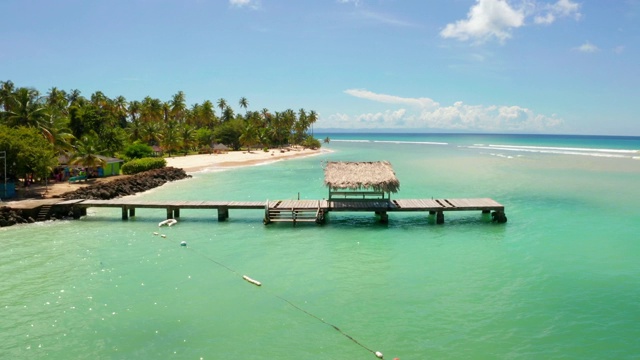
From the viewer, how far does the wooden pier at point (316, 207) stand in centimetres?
2734

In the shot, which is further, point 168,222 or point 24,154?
point 24,154

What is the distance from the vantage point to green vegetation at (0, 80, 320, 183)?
3400 cm

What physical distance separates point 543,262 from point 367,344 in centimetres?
1139

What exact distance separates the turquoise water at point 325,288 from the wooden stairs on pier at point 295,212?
70 centimetres

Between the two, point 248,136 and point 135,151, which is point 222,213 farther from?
point 248,136

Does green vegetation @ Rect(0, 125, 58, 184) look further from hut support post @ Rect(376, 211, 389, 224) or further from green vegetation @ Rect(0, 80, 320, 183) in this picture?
hut support post @ Rect(376, 211, 389, 224)

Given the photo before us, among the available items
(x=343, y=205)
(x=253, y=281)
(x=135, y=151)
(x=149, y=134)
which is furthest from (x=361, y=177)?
(x=149, y=134)

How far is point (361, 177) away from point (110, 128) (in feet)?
140

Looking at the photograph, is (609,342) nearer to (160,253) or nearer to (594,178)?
(160,253)

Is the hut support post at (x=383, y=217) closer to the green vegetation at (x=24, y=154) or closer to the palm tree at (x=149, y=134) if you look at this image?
the green vegetation at (x=24, y=154)

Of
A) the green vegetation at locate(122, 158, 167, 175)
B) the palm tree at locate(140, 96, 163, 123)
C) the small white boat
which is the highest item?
the palm tree at locate(140, 96, 163, 123)

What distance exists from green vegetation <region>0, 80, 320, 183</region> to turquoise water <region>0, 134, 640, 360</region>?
952cm

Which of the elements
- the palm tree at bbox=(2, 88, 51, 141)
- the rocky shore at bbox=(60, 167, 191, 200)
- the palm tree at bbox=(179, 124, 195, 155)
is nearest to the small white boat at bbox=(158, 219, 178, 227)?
the rocky shore at bbox=(60, 167, 191, 200)

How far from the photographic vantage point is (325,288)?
17078 millimetres
